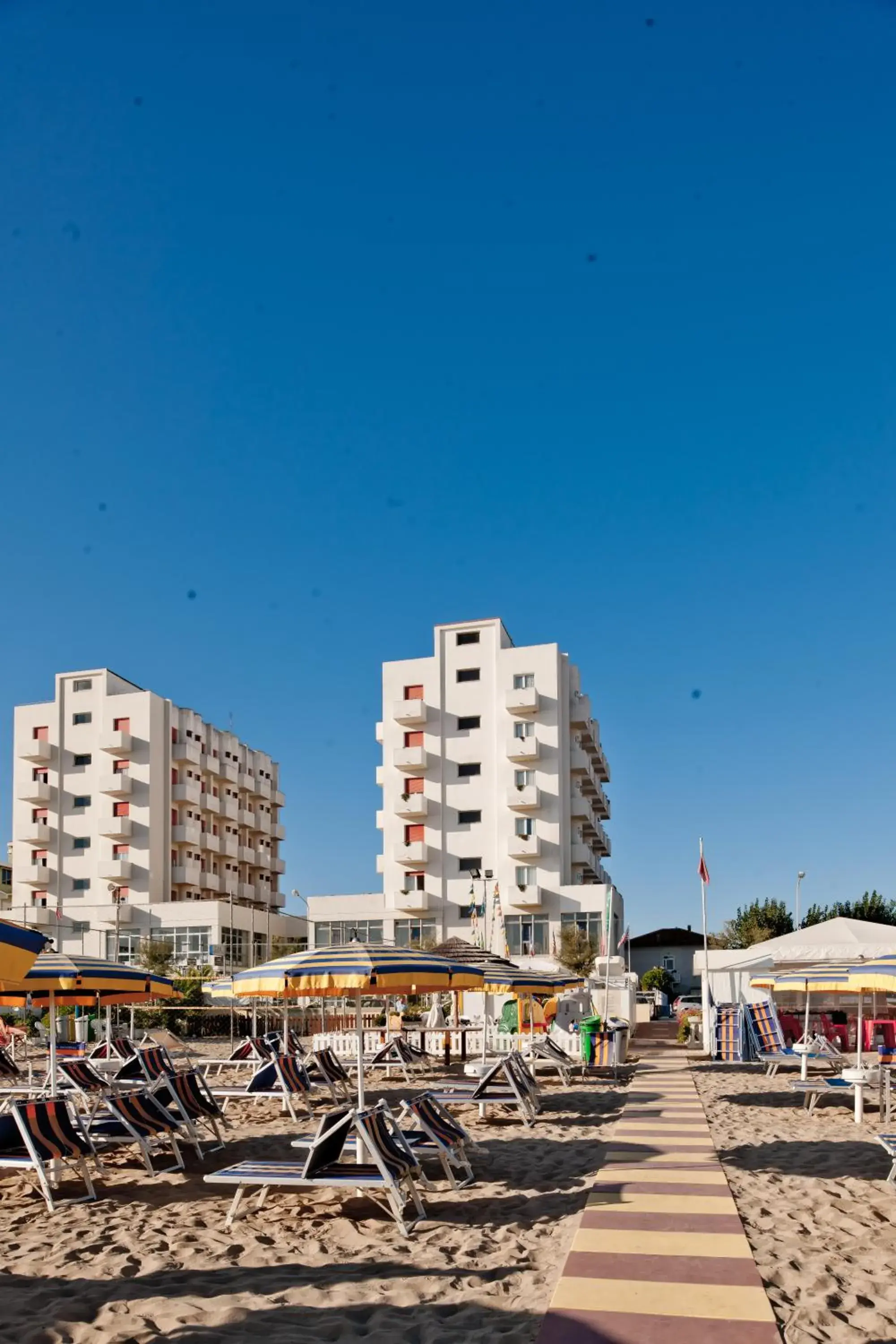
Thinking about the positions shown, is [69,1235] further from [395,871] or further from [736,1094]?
[395,871]

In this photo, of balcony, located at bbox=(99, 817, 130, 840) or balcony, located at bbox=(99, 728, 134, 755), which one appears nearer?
balcony, located at bbox=(99, 817, 130, 840)

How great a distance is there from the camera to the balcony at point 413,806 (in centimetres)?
6209

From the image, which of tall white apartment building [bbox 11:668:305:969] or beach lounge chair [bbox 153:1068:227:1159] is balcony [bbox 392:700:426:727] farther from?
beach lounge chair [bbox 153:1068:227:1159]

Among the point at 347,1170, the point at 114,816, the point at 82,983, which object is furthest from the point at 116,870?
the point at 347,1170

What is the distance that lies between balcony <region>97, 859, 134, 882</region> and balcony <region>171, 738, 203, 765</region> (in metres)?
6.52

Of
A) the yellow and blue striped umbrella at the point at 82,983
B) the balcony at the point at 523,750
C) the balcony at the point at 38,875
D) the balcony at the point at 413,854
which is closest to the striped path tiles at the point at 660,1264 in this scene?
the yellow and blue striped umbrella at the point at 82,983

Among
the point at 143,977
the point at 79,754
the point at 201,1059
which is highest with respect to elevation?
the point at 79,754

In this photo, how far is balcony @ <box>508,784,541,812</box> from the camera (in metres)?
59.8

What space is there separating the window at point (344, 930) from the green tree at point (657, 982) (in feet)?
55.9

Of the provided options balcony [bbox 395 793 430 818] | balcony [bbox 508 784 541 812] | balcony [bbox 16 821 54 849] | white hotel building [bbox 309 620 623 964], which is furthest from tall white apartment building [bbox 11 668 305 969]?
balcony [bbox 508 784 541 812]

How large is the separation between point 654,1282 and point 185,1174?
17.5ft

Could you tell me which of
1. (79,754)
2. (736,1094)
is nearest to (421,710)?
(79,754)

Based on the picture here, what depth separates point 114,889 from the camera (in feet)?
214

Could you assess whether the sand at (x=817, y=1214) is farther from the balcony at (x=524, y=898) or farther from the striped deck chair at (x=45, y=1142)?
the balcony at (x=524, y=898)
